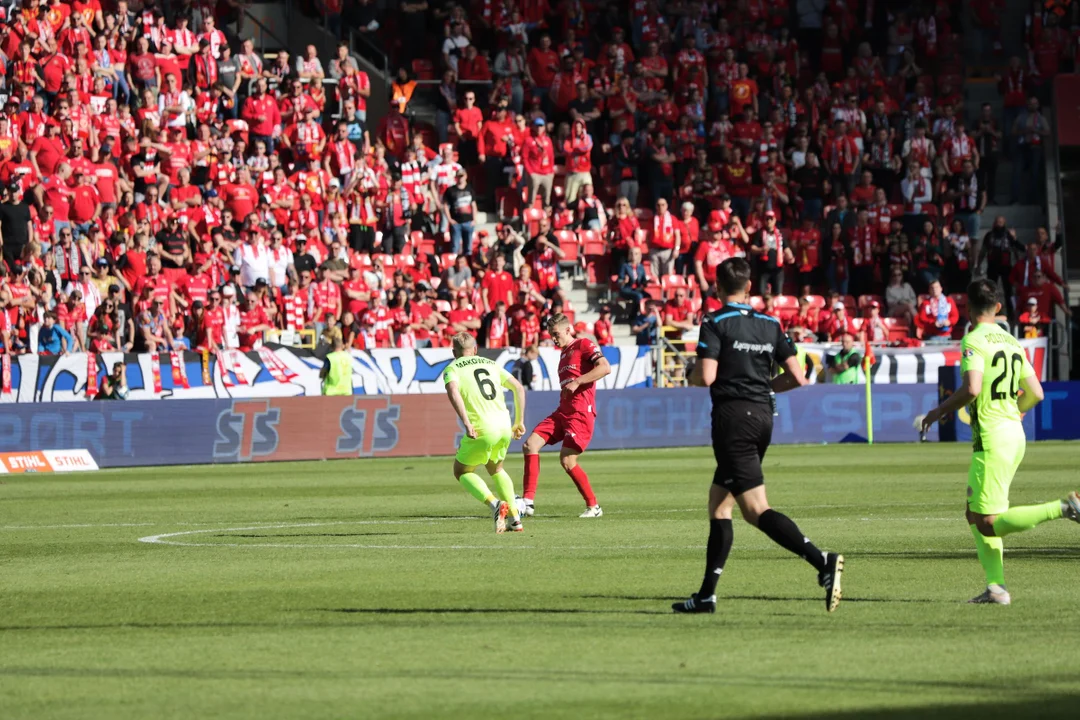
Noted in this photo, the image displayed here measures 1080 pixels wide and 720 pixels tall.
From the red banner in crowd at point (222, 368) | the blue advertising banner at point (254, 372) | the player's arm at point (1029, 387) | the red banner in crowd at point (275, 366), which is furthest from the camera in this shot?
the red banner in crowd at point (275, 366)

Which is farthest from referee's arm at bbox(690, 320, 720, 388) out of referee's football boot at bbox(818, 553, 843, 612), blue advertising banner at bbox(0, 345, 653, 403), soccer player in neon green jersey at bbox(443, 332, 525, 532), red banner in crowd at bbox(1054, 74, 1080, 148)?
red banner in crowd at bbox(1054, 74, 1080, 148)

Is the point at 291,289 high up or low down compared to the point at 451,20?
down

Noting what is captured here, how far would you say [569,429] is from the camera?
58.2ft

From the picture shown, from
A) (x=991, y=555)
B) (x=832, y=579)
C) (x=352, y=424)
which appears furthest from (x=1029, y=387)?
(x=352, y=424)

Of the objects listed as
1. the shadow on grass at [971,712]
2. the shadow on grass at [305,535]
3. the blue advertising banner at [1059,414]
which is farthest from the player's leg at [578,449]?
the blue advertising banner at [1059,414]

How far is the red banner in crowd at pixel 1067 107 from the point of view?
3941 centimetres

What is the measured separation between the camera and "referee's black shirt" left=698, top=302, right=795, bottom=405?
9.69 meters

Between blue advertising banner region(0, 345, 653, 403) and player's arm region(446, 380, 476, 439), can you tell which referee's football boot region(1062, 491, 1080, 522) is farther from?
blue advertising banner region(0, 345, 653, 403)

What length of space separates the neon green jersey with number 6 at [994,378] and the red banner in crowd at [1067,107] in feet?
102

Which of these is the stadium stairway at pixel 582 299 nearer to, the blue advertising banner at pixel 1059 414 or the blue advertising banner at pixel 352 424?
the blue advertising banner at pixel 352 424

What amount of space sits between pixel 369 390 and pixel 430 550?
16407mm

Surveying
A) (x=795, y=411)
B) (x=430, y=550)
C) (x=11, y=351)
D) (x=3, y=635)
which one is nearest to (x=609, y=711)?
(x=3, y=635)

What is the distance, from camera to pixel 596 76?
37.6 meters

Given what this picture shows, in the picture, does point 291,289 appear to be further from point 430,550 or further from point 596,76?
point 430,550
